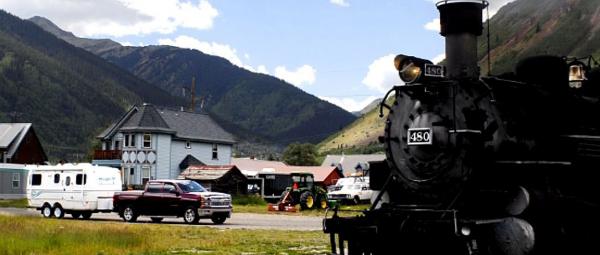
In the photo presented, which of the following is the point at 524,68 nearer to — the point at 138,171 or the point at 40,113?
the point at 138,171

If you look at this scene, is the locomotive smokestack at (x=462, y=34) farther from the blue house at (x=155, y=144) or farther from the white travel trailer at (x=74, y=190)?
the blue house at (x=155, y=144)

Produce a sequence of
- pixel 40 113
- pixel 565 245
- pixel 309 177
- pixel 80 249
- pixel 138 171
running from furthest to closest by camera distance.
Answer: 1. pixel 40 113
2. pixel 138 171
3. pixel 309 177
4. pixel 80 249
5. pixel 565 245

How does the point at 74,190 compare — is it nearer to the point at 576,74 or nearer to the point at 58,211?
the point at 58,211

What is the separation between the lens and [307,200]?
42.9 meters

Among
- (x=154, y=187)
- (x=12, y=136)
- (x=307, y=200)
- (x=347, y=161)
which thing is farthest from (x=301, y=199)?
(x=347, y=161)

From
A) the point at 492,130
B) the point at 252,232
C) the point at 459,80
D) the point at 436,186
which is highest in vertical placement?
the point at 459,80

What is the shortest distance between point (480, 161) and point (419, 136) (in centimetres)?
101

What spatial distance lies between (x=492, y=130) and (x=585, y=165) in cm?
165

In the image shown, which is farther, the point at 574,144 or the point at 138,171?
the point at 138,171

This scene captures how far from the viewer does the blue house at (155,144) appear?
62.2 m

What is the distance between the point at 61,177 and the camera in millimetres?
34156

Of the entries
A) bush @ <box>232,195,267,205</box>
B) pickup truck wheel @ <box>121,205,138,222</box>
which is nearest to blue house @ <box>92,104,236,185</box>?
bush @ <box>232,195,267,205</box>

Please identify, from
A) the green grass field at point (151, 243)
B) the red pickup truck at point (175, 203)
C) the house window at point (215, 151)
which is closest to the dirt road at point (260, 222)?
the red pickup truck at point (175, 203)

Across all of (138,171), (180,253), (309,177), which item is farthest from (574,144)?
(138,171)
